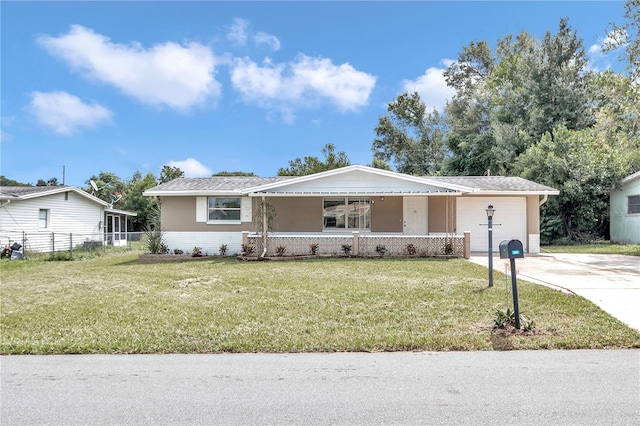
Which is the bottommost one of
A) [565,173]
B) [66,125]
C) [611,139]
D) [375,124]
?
[565,173]

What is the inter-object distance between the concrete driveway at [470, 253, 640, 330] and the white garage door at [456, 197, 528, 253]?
7.54 ft

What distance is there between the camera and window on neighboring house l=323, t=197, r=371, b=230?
52.7 feet

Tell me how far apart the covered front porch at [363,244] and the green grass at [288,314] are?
377cm

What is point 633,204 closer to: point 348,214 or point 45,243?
point 348,214

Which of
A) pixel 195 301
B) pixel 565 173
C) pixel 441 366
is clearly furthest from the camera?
pixel 565 173

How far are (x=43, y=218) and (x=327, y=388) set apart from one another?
882 inches

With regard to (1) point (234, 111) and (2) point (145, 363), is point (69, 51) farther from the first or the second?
(2) point (145, 363)

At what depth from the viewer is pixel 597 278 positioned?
8.80 metres

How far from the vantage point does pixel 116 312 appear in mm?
6359

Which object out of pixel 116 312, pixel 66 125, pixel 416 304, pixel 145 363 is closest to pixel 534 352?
pixel 416 304

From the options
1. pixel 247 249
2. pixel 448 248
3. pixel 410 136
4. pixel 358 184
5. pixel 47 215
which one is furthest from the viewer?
pixel 410 136

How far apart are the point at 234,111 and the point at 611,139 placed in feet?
70.6

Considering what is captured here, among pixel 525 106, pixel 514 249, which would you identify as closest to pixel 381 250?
pixel 514 249

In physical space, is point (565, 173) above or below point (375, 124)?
below
